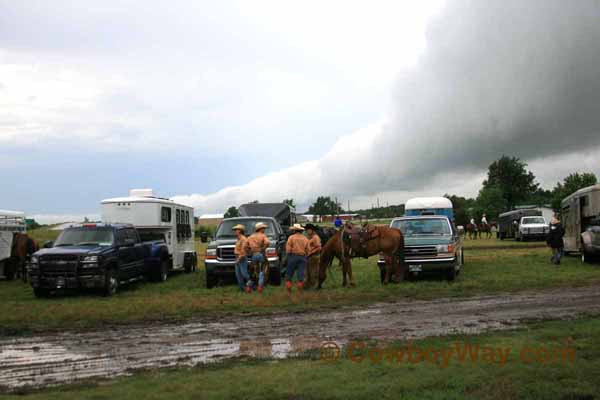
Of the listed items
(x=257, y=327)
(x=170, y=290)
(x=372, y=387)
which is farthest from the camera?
(x=170, y=290)

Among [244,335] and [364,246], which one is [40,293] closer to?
[244,335]

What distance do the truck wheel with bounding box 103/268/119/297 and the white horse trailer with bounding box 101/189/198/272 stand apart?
3.95 metres

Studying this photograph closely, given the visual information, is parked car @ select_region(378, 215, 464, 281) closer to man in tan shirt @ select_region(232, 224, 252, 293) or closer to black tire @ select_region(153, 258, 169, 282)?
man in tan shirt @ select_region(232, 224, 252, 293)

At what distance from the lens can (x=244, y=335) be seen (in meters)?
8.95

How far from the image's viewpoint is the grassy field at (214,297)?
37.1ft

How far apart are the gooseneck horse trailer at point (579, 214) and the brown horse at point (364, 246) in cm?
935

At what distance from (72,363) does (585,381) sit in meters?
5.96

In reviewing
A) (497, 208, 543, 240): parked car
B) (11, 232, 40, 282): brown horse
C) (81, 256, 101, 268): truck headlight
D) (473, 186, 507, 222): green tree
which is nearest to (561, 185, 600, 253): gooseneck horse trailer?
(81, 256, 101, 268): truck headlight

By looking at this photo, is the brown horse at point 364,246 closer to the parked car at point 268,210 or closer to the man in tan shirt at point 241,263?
the man in tan shirt at point 241,263

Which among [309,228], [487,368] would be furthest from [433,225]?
[487,368]

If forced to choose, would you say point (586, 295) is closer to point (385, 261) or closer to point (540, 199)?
point (385, 261)

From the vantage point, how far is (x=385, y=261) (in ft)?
50.2

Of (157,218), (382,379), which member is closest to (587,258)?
(157,218)

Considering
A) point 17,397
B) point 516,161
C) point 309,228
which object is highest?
point 516,161
